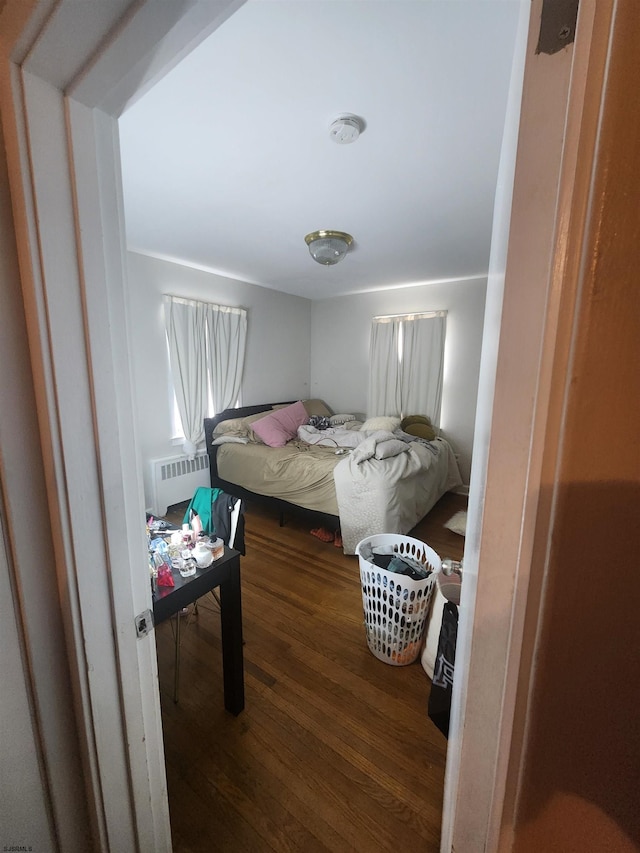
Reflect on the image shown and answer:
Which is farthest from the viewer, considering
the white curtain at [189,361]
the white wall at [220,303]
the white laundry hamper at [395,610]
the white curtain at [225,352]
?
the white curtain at [225,352]

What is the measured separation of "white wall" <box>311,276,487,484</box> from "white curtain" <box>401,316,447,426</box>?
0.37 ft

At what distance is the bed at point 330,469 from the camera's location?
2.47 metres

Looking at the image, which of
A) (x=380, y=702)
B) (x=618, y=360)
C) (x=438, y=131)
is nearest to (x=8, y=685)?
(x=618, y=360)

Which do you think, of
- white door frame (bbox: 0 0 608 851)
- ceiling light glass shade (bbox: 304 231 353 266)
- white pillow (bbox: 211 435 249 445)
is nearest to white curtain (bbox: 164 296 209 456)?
white pillow (bbox: 211 435 249 445)

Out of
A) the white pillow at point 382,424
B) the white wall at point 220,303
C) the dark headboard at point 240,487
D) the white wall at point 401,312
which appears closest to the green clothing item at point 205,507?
the white wall at point 220,303

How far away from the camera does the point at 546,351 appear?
25 cm

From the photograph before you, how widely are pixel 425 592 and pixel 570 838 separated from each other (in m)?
1.39

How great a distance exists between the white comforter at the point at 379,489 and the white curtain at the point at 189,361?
1.77 metres

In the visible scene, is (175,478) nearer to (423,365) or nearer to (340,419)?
(340,419)

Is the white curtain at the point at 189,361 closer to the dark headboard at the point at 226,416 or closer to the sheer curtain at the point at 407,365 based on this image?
the dark headboard at the point at 226,416

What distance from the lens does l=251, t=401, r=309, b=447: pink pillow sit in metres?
3.51

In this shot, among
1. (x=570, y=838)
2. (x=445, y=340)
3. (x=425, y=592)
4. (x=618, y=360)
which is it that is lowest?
(x=425, y=592)

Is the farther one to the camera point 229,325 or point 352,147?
point 229,325

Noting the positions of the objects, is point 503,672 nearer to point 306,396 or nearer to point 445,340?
point 445,340
